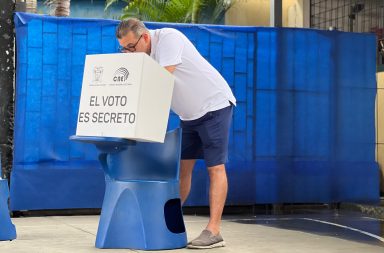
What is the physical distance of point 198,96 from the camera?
552 cm

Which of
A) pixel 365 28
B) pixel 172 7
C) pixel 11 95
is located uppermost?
pixel 172 7

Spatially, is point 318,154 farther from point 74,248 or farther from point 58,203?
point 74,248

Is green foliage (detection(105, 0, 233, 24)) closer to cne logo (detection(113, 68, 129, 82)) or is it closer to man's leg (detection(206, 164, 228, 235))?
man's leg (detection(206, 164, 228, 235))

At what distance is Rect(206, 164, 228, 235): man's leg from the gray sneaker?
0.04m

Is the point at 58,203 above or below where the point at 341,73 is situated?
below

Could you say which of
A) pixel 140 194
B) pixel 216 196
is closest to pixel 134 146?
pixel 140 194

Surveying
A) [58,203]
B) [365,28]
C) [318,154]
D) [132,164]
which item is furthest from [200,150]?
[365,28]

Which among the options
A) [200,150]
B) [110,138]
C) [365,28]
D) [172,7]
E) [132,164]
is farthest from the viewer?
[172,7]

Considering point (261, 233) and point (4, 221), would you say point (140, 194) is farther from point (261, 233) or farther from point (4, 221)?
point (261, 233)

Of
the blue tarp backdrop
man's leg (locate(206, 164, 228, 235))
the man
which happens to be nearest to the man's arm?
the man

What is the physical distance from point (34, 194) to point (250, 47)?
3.00 m

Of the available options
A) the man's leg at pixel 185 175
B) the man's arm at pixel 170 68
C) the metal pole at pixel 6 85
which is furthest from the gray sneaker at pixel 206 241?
the metal pole at pixel 6 85

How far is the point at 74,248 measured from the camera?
5.46 m

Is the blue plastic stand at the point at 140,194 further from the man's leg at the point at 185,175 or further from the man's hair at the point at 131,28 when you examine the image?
the man's hair at the point at 131,28
